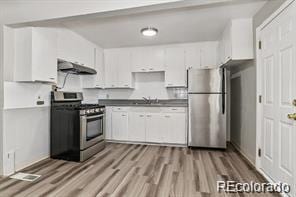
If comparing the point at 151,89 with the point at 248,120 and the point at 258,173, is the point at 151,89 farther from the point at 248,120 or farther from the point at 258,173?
the point at 258,173

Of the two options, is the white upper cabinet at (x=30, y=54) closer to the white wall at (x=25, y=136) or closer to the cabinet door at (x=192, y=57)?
the white wall at (x=25, y=136)

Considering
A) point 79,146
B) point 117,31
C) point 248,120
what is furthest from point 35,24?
point 248,120

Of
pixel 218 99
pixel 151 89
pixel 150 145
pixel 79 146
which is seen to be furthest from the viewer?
pixel 151 89

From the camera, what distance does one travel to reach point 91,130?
3.43 m

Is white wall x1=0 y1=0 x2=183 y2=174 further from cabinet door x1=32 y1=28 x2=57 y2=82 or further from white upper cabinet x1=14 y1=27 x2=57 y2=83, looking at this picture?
cabinet door x1=32 y1=28 x2=57 y2=82

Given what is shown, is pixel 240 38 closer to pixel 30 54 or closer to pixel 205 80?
pixel 205 80

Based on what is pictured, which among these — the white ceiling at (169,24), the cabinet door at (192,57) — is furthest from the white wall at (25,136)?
the cabinet door at (192,57)

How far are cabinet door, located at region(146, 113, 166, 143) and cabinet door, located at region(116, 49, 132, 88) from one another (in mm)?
1114

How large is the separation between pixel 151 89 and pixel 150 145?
1537 mm

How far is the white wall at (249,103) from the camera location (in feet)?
8.68

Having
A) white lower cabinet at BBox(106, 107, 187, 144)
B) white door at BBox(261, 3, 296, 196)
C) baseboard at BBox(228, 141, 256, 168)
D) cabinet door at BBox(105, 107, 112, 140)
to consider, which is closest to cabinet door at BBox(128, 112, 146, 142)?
white lower cabinet at BBox(106, 107, 187, 144)

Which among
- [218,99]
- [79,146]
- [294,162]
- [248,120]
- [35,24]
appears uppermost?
[35,24]

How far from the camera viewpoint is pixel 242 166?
2.86 metres

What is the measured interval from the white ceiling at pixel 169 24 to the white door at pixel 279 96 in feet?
2.09
